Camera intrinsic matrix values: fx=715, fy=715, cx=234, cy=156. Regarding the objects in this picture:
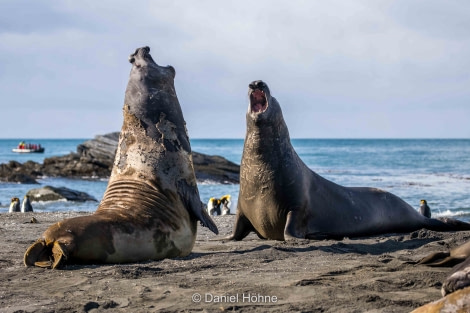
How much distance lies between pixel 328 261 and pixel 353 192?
313 cm

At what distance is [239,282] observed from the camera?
208 inches

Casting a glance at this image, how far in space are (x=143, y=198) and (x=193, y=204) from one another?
19.1 inches

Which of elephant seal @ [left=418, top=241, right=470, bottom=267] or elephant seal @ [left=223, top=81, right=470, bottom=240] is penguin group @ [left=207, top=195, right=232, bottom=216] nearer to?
elephant seal @ [left=223, top=81, right=470, bottom=240]

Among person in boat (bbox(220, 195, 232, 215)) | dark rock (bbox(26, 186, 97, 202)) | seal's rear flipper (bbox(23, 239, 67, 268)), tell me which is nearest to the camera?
seal's rear flipper (bbox(23, 239, 67, 268))

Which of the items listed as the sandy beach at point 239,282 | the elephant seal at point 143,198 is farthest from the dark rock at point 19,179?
the elephant seal at point 143,198

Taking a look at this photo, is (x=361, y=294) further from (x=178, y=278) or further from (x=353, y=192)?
(x=353, y=192)

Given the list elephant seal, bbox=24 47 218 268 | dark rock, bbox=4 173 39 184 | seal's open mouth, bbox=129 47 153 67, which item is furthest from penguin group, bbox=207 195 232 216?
dark rock, bbox=4 173 39 184

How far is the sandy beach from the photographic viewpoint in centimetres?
457

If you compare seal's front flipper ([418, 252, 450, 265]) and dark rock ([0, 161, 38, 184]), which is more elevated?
seal's front flipper ([418, 252, 450, 265])

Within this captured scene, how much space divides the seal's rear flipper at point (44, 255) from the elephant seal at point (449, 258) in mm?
2983

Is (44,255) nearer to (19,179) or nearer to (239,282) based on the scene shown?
(239,282)

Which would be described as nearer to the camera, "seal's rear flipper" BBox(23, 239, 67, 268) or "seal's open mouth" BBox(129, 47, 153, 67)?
"seal's rear flipper" BBox(23, 239, 67, 268)

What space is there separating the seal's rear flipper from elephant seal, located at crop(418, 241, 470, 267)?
2.98m

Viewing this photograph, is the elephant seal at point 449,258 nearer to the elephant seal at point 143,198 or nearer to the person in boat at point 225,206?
the elephant seal at point 143,198
